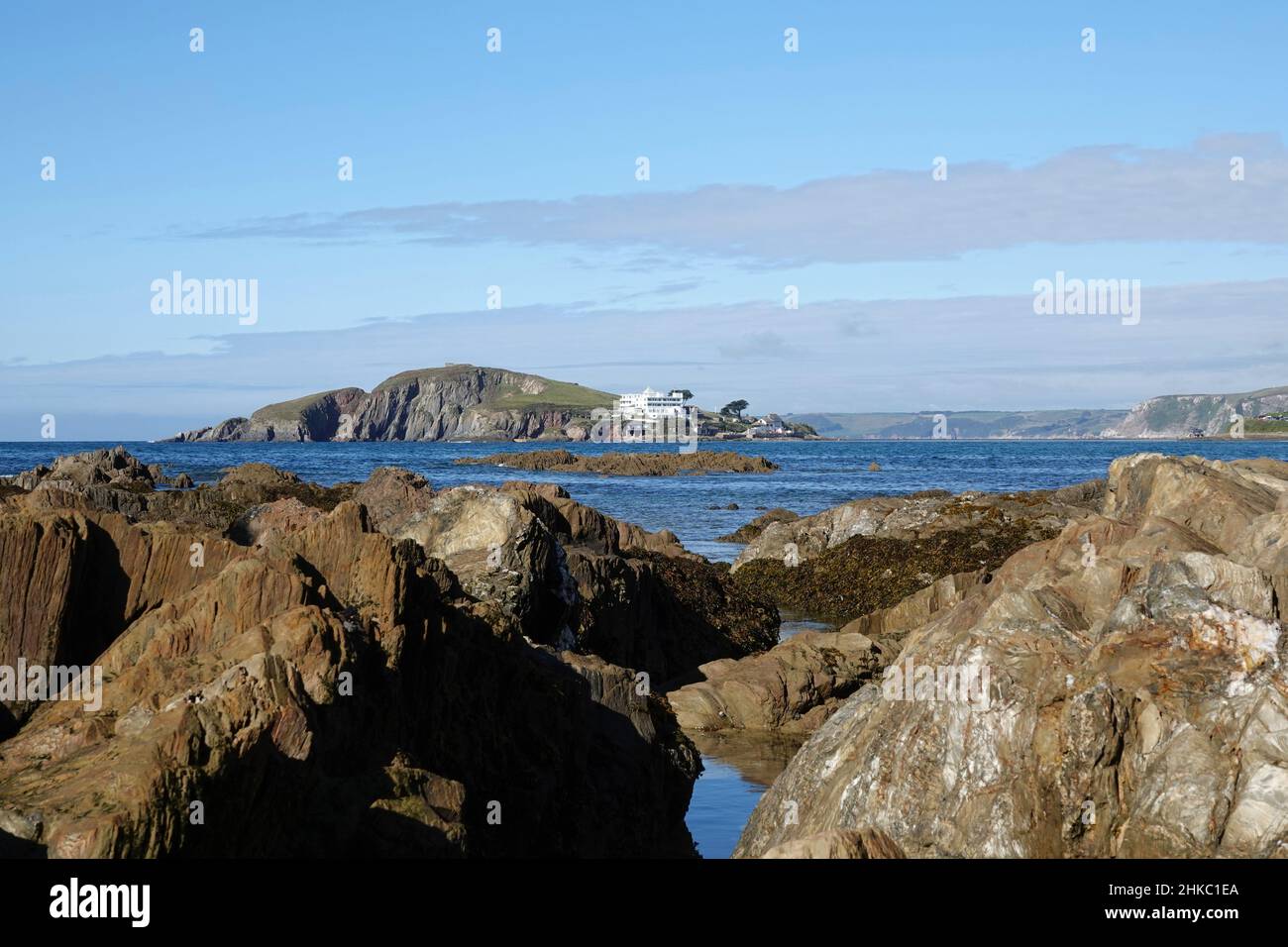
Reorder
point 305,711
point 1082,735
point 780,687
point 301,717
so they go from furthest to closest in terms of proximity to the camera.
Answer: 1. point 780,687
2. point 1082,735
3. point 305,711
4. point 301,717

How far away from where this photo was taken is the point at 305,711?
7254mm

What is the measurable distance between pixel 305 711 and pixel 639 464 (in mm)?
114341

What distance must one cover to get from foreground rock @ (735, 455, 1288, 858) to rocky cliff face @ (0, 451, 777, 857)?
1.89 meters

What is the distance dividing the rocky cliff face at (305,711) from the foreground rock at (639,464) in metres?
105

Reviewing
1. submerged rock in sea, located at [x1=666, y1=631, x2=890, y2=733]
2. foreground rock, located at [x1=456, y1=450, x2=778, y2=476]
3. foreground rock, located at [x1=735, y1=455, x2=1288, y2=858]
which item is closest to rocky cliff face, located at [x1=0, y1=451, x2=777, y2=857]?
foreground rock, located at [x1=735, y1=455, x2=1288, y2=858]

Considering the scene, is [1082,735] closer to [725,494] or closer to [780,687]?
[780,687]

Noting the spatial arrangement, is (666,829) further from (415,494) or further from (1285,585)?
Result: (415,494)

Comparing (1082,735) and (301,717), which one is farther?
(1082,735)
